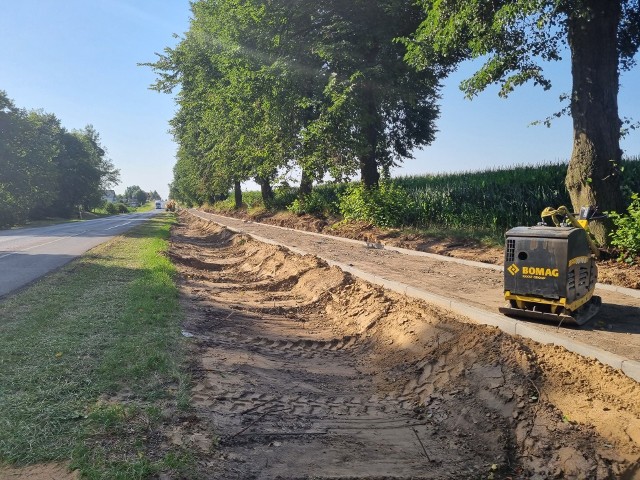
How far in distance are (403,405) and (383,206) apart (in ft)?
43.1

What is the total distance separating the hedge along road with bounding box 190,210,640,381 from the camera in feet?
15.8

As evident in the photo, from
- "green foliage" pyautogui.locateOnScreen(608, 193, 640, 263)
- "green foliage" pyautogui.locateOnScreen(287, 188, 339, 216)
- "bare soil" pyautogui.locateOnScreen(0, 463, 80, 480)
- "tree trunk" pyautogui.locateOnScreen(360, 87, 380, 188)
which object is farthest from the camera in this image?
"green foliage" pyautogui.locateOnScreen(287, 188, 339, 216)

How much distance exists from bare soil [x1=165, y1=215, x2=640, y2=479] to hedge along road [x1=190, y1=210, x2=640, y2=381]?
0.20 meters

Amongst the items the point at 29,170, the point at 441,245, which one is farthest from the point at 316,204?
the point at 29,170

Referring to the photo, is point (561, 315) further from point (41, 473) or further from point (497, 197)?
point (497, 197)

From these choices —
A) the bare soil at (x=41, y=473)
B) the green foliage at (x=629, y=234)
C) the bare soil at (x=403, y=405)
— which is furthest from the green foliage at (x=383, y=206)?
the bare soil at (x=41, y=473)

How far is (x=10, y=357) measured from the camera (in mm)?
5098

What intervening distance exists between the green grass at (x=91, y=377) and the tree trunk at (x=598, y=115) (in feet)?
27.4

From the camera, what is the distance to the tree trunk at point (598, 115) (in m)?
9.73

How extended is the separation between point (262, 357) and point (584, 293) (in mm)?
3897

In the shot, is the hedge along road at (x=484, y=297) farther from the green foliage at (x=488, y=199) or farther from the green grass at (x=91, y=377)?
the green grass at (x=91, y=377)

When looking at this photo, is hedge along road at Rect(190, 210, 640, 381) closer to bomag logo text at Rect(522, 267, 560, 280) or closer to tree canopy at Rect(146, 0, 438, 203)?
bomag logo text at Rect(522, 267, 560, 280)

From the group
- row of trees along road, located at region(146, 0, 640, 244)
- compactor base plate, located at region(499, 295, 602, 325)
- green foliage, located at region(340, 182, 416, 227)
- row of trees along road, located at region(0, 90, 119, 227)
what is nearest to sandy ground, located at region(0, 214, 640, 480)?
compactor base plate, located at region(499, 295, 602, 325)

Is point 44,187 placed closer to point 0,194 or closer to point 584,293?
point 0,194
